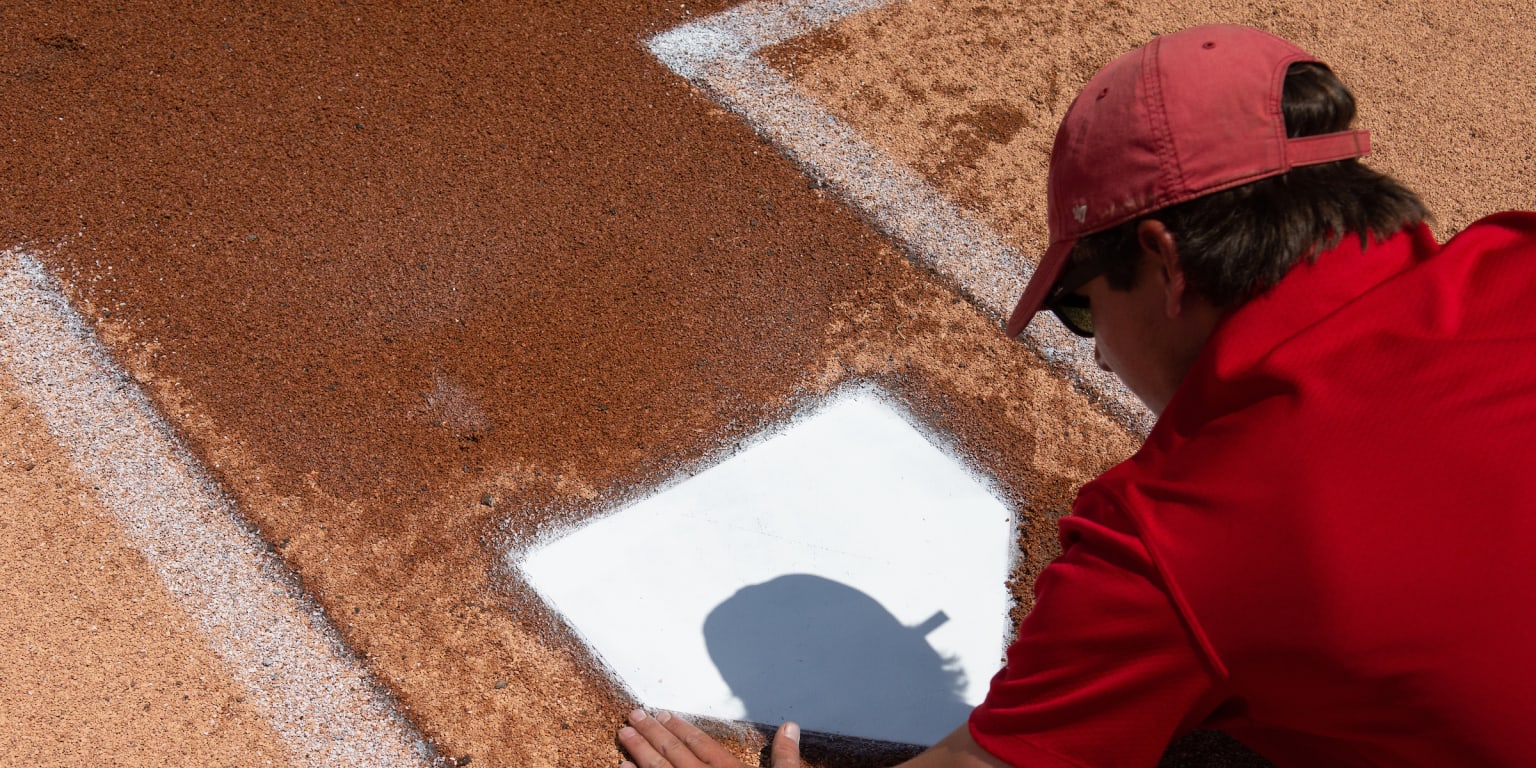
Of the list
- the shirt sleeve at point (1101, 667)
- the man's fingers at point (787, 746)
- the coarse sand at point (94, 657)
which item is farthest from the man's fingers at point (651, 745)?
the shirt sleeve at point (1101, 667)

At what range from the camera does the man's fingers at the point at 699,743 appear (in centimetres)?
218

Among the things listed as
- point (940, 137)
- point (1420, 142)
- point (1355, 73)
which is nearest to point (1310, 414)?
point (940, 137)

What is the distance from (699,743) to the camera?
7.27ft

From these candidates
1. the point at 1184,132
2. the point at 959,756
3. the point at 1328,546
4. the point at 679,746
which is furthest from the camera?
the point at 679,746

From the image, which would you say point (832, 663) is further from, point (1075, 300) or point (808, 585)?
point (1075, 300)

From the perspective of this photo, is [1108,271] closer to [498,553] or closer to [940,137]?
[498,553]

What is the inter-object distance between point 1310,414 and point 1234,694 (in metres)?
0.38

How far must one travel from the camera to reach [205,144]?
10.7 ft

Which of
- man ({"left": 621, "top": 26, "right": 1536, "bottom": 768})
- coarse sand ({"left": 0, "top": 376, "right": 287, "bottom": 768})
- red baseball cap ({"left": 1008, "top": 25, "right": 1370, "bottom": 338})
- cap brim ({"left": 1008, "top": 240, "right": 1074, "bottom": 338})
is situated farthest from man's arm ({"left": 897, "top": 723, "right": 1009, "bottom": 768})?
coarse sand ({"left": 0, "top": 376, "right": 287, "bottom": 768})

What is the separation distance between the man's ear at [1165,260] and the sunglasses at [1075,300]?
0.08 m

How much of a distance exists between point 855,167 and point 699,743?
75.8 inches

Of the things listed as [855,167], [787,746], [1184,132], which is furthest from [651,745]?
[855,167]

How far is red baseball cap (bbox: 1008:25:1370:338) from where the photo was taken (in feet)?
4.92

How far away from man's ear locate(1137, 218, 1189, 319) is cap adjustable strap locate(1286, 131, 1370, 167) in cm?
19
